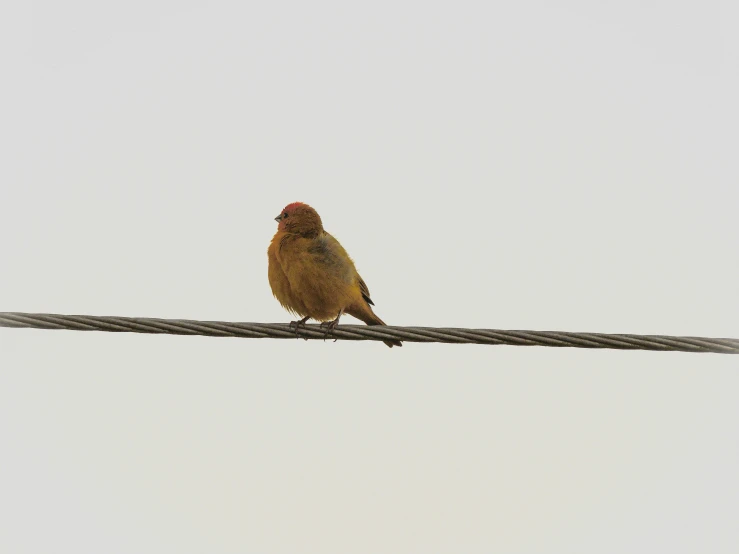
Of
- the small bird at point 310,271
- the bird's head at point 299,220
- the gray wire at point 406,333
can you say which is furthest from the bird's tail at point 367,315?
the gray wire at point 406,333

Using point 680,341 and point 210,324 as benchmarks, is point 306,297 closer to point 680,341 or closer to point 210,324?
point 210,324

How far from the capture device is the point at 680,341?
5.98 metres

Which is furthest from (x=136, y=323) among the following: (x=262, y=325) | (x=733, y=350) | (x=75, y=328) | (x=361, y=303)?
(x=733, y=350)

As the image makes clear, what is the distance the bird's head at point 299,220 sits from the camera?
858 centimetres

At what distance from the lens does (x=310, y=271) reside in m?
8.28

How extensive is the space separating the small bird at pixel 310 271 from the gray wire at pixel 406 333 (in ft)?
6.30

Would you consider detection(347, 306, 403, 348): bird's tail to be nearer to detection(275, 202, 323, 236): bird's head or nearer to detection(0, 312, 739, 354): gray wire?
detection(275, 202, 323, 236): bird's head

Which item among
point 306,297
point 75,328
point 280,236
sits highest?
point 280,236

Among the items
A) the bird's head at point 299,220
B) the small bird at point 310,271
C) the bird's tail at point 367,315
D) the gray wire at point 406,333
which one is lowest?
the gray wire at point 406,333

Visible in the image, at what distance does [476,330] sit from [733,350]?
1.77 m

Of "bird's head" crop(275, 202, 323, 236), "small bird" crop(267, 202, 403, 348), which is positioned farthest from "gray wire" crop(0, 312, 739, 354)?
"bird's head" crop(275, 202, 323, 236)

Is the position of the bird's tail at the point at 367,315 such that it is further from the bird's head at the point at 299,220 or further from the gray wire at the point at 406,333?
the gray wire at the point at 406,333

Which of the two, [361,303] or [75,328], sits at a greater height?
[361,303]

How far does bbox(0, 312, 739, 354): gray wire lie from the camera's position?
599cm
